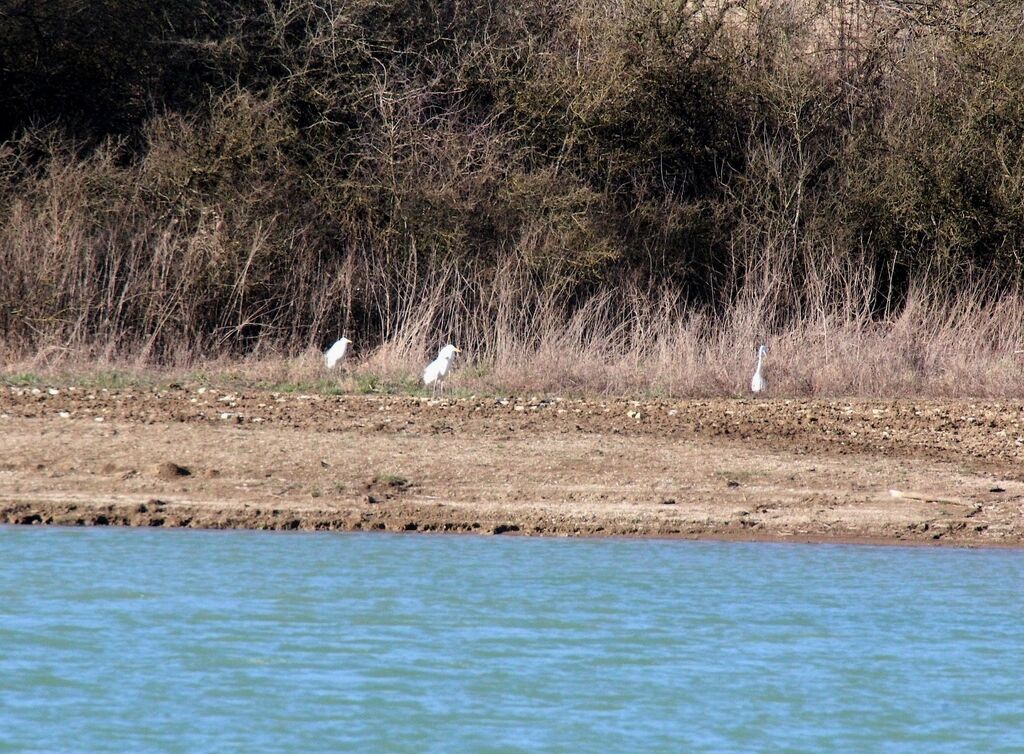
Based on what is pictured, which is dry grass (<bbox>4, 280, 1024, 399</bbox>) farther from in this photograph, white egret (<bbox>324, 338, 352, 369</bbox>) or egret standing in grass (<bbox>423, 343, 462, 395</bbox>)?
egret standing in grass (<bbox>423, 343, 462, 395</bbox>)

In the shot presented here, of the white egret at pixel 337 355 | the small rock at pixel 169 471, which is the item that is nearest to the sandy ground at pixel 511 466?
the small rock at pixel 169 471

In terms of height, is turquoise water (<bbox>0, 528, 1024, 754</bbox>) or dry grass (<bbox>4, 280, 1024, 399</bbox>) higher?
dry grass (<bbox>4, 280, 1024, 399</bbox>)

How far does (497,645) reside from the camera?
22.9 feet

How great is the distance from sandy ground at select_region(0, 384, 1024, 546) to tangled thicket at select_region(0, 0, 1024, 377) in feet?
11.1

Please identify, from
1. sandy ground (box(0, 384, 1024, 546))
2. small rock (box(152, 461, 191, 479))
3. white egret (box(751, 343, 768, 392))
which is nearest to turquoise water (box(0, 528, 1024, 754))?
sandy ground (box(0, 384, 1024, 546))

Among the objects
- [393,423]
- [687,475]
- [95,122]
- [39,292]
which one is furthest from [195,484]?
[95,122]

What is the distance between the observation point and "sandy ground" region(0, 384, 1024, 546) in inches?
358

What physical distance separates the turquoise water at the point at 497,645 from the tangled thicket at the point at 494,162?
22.3ft

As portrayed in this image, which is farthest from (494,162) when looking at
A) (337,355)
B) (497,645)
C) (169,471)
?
(497,645)

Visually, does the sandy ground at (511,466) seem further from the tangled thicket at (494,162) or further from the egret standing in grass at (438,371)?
the tangled thicket at (494,162)

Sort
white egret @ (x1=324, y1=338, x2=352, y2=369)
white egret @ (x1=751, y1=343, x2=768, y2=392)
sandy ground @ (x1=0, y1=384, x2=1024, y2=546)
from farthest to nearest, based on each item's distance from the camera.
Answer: white egret @ (x1=324, y1=338, x2=352, y2=369) < white egret @ (x1=751, y1=343, x2=768, y2=392) < sandy ground @ (x1=0, y1=384, x2=1024, y2=546)

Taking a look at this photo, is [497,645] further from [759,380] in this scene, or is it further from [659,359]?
[659,359]

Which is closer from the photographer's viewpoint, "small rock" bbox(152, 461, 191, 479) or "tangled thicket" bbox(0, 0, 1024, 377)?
"small rock" bbox(152, 461, 191, 479)

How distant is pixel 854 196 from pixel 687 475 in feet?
26.8
